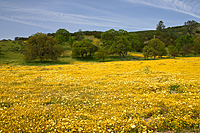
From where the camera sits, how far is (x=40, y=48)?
4675 centimetres

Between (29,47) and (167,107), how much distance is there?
50.1 meters

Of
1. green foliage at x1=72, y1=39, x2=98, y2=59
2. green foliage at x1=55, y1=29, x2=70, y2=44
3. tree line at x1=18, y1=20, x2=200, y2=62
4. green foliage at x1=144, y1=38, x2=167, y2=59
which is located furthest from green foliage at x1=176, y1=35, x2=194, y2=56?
green foliage at x1=55, y1=29, x2=70, y2=44

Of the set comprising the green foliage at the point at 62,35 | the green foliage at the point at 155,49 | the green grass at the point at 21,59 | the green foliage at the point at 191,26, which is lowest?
the green grass at the point at 21,59

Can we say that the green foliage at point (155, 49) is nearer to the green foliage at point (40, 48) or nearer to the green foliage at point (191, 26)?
the green foliage at point (40, 48)

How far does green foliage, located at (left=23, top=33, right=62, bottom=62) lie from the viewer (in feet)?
152

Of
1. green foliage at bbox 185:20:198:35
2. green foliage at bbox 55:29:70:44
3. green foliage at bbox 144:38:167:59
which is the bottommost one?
green foliage at bbox 144:38:167:59

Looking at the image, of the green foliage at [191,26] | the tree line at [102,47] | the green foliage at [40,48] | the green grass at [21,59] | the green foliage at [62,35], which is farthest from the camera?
the green foliage at [191,26]

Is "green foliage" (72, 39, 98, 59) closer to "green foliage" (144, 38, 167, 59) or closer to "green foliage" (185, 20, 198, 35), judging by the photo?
"green foliage" (144, 38, 167, 59)

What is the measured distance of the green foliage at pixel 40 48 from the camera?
46375 mm

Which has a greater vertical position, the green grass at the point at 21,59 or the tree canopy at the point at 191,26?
the tree canopy at the point at 191,26

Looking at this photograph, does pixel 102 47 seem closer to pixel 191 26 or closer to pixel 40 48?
pixel 40 48

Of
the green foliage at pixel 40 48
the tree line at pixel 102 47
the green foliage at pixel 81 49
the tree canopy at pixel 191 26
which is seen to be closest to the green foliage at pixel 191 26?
the tree canopy at pixel 191 26

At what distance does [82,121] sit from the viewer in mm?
5348

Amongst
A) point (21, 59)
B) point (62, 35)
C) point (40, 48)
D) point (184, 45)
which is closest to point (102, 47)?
point (62, 35)
